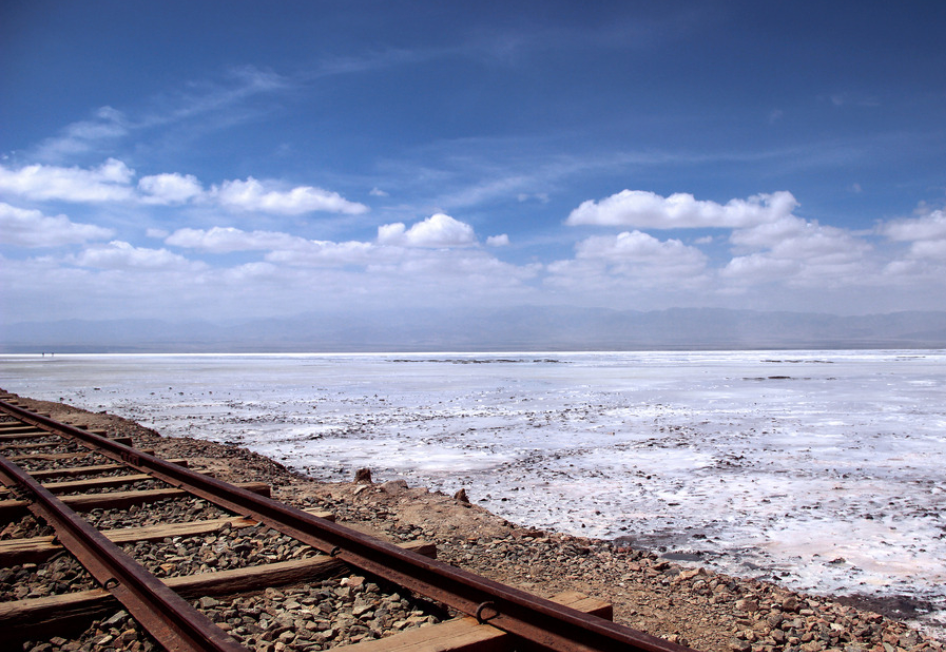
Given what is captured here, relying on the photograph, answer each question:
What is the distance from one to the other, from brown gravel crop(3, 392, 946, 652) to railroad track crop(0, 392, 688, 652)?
1.26ft

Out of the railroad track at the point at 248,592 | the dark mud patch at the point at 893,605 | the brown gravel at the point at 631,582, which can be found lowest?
the dark mud patch at the point at 893,605

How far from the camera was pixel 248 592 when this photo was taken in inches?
160

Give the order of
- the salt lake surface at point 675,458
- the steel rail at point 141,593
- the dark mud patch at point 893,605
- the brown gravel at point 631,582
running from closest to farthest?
1. the steel rail at point 141,593
2. the brown gravel at point 631,582
3. the dark mud patch at point 893,605
4. the salt lake surface at point 675,458

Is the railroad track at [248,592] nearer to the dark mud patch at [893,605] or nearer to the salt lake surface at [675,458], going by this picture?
the dark mud patch at [893,605]

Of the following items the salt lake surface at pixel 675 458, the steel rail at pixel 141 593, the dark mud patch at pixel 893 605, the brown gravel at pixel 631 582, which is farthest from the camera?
the salt lake surface at pixel 675 458

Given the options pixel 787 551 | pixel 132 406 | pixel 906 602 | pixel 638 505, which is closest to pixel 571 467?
pixel 638 505

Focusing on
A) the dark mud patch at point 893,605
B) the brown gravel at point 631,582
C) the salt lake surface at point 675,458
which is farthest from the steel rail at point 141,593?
the dark mud patch at point 893,605

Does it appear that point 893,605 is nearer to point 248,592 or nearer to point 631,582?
point 631,582

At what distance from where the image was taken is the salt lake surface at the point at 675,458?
6.38 metres

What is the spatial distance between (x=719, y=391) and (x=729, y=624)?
73.5ft

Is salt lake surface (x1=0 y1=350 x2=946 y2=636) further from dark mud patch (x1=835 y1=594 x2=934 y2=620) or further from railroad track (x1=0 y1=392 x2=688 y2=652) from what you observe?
railroad track (x1=0 y1=392 x2=688 y2=652)

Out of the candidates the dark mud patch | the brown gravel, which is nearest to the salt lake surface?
the dark mud patch

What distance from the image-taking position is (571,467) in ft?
34.3

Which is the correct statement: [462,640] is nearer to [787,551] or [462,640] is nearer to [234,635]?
[234,635]
